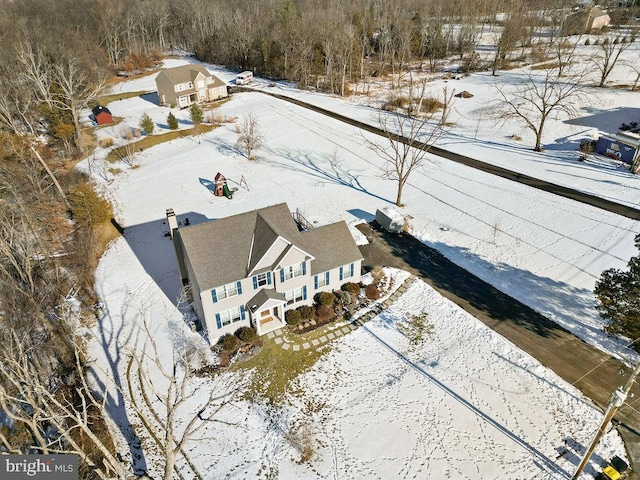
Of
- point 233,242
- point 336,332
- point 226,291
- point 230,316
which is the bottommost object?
point 336,332

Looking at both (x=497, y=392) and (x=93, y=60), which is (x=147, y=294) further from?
(x=93, y=60)

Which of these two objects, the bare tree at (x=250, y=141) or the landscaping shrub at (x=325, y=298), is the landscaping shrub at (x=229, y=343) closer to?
the landscaping shrub at (x=325, y=298)

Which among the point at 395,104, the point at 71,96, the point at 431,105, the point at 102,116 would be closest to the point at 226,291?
the point at 71,96

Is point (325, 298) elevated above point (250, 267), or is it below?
below

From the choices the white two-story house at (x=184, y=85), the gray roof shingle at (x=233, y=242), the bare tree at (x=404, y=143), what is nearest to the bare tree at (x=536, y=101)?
the bare tree at (x=404, y=143)

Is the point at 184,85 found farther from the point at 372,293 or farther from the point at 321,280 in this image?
the point at 372,293

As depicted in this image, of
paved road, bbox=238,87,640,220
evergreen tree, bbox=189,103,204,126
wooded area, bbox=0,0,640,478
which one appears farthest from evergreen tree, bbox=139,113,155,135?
paved road, bbox=238,87,640,220
